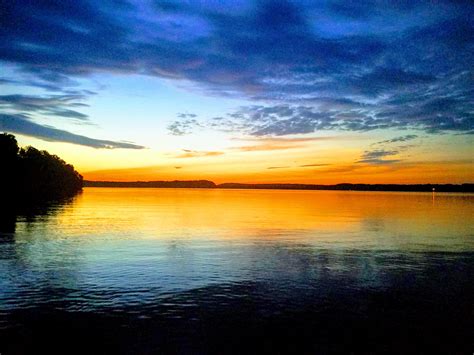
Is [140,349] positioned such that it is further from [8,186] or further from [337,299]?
[8,186]

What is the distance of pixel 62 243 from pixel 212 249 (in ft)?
58.4

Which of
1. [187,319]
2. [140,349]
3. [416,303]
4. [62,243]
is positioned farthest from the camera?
[62,243]

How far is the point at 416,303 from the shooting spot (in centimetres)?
2772

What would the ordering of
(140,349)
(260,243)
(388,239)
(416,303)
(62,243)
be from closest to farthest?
(140,349)
(416,303)
(62,243)
(260,243)
(388,239)

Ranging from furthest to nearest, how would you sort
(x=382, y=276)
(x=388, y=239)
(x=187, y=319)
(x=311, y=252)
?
(x=388, y=239) → (x=311, y=252) → (x=382, y=276) → (x=187, y=319)

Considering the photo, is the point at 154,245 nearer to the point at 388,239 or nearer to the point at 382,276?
the point at 382,276

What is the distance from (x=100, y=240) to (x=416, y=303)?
3880cm

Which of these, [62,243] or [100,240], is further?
[100,240]

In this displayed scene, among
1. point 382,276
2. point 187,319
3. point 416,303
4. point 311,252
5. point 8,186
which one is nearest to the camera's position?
point 187,319

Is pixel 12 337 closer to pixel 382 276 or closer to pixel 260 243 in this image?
pixel 382 276

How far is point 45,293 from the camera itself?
1112 inches

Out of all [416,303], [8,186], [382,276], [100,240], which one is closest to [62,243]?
[100,240]

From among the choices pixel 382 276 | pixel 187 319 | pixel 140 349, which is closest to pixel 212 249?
pixel 382 276

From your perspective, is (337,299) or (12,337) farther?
(337,299)
